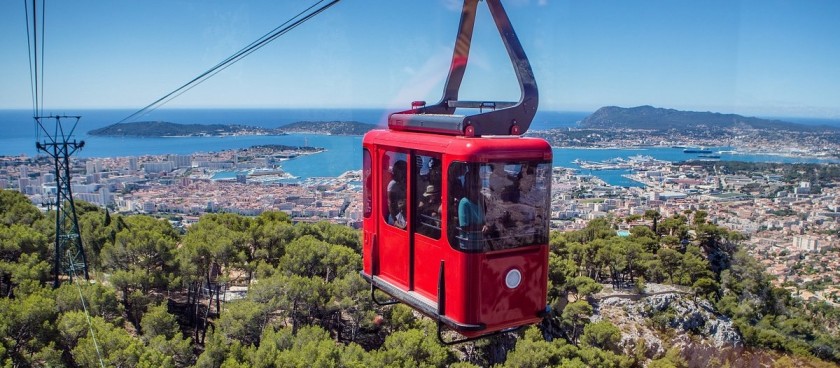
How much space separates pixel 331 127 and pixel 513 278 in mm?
21234

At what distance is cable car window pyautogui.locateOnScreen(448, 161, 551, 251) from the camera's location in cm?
310

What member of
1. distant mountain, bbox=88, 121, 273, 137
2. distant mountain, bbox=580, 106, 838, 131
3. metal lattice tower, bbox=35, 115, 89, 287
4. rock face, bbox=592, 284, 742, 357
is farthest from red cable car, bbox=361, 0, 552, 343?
distant mountain, bbox=88, 121, 273, 137

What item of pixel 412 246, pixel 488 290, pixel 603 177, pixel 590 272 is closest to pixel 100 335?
pixel 412 246

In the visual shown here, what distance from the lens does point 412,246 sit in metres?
3.67

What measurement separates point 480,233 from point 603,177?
28.3 meters

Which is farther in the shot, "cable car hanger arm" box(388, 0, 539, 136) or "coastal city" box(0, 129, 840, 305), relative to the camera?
"coastal city" box(0, 129, 840, 305)

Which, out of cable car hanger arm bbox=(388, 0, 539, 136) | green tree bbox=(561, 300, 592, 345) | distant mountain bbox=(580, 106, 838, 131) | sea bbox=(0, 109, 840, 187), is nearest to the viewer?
cable car hanger arm bbox=(388, 0, 539, 136)

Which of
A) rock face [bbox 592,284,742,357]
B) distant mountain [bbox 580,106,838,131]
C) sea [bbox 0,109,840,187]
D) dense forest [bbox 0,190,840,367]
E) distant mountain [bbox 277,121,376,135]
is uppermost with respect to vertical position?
distant mountain [bbox 580,106,838,131]

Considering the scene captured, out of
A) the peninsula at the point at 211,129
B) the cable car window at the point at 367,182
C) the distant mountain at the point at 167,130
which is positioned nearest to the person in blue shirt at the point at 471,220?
the cable car window at the point at 367,182

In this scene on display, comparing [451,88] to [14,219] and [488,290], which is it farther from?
[14,219]

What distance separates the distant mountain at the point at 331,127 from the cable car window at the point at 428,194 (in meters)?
8.62

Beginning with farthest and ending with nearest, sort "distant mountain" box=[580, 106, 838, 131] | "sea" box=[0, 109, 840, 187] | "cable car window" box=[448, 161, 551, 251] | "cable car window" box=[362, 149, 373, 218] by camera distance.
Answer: "distant mountain" box=[580, 106, 838, 131]
"sea" box=[0, 109, 840, 187]
"cable car window" box=[362, 149, 373, 218]
"cable car window" box=[448, 161, 551, 251]

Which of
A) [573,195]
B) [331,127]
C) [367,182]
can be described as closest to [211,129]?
[331,127]

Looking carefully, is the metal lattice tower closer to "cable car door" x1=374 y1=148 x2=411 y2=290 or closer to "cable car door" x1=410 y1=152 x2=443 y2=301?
"cable car door" x1=374 y1=148 x2=411 y2=290
